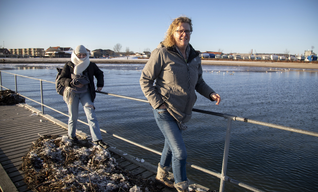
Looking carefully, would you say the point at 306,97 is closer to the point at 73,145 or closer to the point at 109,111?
the point at 109,111

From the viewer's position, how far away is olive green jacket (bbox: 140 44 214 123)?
2.12m

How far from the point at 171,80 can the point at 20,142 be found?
353 centimetres

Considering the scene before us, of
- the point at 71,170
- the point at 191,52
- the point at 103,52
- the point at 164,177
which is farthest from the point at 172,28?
the point at 103,52

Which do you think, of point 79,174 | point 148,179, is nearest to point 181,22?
point 148,179

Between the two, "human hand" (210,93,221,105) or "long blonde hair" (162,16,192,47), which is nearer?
"long blonde hair" (162,16,192,47)

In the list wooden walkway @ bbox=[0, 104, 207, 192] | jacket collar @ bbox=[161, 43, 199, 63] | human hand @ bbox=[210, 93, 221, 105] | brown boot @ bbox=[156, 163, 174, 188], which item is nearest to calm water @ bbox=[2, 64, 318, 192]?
wooden walkway @ bbox=[0, 104, 207, 192]

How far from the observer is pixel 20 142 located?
4129mm

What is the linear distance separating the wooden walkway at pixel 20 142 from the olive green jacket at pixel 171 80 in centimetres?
114

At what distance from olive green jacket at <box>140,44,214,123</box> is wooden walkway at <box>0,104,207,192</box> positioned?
114cm

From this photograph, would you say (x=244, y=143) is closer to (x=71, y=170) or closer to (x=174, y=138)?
(x=174, y=138)

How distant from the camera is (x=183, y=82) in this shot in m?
2.14

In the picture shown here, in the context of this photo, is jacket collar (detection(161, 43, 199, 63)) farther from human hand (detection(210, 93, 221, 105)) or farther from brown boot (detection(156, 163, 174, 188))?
brown boot (detection(156, 163, 174, 188))

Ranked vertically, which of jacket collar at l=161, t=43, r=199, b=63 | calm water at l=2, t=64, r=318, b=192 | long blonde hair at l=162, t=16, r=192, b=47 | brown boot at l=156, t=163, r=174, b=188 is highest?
long blonde hair at l=162, t=16, r=192, b=47

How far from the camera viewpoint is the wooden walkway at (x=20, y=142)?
2850mm
